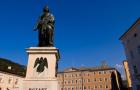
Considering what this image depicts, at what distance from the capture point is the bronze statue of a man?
913 centimetres

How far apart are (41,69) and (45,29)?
2412 mm

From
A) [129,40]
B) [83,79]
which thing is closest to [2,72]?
[129,40]

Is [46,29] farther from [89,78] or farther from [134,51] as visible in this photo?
[89,78]

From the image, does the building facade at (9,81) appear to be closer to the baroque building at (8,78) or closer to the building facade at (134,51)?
the baroque building at (8,78)

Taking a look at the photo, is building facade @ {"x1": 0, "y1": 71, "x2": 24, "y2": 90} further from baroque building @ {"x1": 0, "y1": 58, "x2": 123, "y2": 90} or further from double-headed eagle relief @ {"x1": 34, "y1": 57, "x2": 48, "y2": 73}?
double-headed eagle relief @ {"x1": 34, "y1": 57, "x2": 48, "y2": 73}

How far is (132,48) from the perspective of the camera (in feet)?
115

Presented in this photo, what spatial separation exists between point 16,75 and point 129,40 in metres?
39.1

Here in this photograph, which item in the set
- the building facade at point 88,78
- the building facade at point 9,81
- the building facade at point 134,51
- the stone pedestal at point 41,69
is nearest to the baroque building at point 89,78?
the building facade at point 88,78

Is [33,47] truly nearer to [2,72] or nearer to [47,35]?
[47,35]

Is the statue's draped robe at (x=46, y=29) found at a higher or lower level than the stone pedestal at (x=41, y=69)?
higher

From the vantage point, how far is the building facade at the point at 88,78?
7935 centimetres

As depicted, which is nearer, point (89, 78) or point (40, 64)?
point (40, 64)

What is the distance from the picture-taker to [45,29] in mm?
9320

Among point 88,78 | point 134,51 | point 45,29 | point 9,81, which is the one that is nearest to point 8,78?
point 9,81
